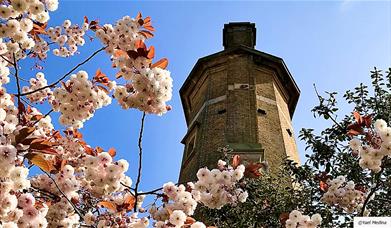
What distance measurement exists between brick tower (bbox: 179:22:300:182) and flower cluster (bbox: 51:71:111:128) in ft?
36.3

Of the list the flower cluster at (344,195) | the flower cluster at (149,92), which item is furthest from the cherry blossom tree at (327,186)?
the flower cluster at (149,92)

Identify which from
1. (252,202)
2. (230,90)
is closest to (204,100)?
(230,90)

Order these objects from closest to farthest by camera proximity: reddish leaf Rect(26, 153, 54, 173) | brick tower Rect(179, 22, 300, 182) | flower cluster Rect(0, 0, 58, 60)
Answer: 1. reddish leaf Rect(26, 153, 54, 173)
2. flower cluster Rect(0, 0, 58, 60)
3. brick tower Rect(179, 22, 300, 182)

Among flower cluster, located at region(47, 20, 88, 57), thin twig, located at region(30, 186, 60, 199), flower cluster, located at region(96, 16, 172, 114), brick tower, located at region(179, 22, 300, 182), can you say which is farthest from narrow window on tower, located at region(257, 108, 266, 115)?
thin twig, located at region(30, 186, 60, 199)

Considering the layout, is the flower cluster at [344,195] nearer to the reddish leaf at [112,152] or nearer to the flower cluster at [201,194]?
the flower cluster at [201,194]

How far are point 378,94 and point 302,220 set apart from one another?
4.60m

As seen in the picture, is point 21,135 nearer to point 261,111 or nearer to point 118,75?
point 118,75

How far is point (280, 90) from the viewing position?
71.8 feet

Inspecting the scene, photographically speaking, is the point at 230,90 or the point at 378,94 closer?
the point at 378,94

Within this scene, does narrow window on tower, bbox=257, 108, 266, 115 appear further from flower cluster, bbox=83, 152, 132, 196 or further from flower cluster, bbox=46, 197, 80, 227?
flower cluster, bbox=46, 197, 80, 227

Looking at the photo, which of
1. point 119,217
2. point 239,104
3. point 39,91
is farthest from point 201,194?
point 239,104

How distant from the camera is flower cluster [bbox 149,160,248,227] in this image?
498 cm

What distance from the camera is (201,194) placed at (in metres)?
5.42

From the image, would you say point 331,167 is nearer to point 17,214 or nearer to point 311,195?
point 311,195
